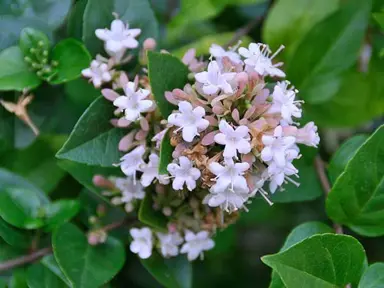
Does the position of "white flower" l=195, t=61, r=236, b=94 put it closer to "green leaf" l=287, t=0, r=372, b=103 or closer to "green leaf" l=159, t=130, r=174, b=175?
"green leaf" l=159, t=130, r=174, b=175

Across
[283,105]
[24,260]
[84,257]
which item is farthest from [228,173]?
[24,260]

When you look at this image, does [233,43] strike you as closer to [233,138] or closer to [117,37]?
[117,37]

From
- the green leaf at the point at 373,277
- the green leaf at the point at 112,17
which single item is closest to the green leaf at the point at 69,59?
the green leaf at the point at 112,17

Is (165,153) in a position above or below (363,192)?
above

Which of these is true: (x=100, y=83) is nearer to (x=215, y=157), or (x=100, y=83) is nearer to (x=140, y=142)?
(x=140, y=142)

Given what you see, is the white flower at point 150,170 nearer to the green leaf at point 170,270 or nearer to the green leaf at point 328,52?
the green leaf at point 170,270
